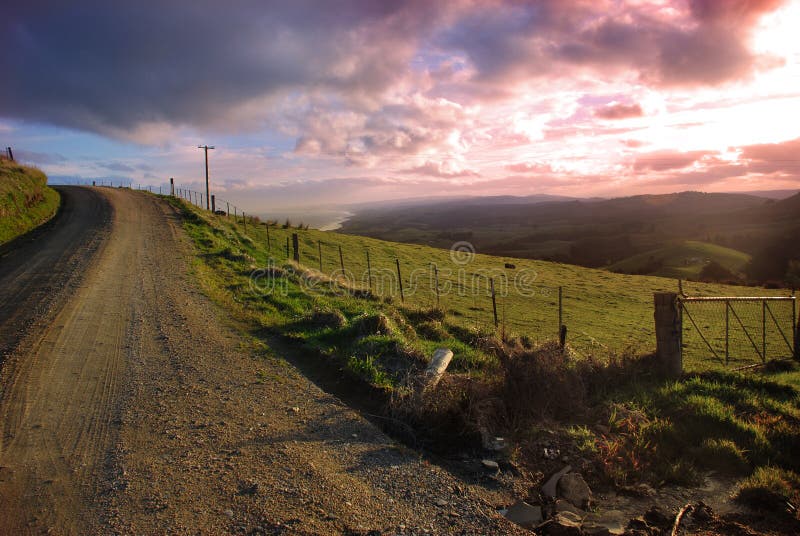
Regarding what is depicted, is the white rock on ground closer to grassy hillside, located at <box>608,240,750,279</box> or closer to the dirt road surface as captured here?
the dirt road surface

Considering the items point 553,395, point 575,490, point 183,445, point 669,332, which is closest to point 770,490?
point 575,490

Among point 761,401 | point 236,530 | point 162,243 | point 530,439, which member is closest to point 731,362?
point 761,401

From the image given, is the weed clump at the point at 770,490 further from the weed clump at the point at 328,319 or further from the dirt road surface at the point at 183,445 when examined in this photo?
the weed clump at the point at 328,319

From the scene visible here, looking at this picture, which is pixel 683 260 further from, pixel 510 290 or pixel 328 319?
pixel 328 319

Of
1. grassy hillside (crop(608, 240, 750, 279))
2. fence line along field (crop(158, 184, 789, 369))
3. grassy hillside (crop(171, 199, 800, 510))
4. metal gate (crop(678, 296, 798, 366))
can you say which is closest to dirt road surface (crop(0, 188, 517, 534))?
grassy hillside (crop(171, 199, 800, 510))

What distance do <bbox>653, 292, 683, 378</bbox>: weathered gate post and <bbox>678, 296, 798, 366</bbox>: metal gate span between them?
16.9 inches

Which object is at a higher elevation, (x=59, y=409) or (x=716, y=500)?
(x=59, y=409)

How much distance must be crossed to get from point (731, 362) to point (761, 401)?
31.3ft

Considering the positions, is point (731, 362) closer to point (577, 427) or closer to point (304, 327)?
point (577, 427)

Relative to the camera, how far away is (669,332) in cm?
848

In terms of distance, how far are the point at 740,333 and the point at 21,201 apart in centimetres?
3948

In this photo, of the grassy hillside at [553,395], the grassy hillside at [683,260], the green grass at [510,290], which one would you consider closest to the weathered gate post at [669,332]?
the grassy hillside at [553,395]

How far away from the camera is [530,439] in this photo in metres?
6.01

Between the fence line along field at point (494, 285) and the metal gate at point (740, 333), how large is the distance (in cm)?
44
